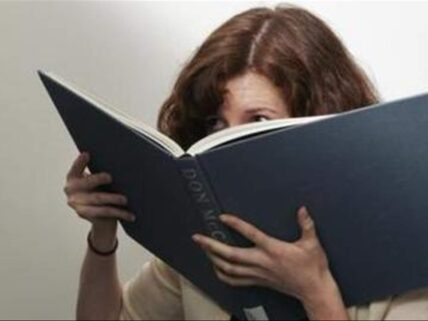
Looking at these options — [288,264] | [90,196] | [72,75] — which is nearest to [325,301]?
[288,264]

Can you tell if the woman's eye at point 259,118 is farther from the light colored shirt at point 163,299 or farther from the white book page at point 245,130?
the light colored shirt at point 163,299

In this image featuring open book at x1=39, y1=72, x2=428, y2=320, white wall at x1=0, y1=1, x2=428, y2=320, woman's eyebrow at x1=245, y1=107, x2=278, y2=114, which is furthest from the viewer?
white wall at x1=0, y1=1, x2=428, y2=320

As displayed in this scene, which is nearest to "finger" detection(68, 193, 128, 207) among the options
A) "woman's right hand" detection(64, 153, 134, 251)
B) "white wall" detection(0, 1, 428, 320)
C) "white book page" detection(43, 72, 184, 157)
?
"woman's right hand" detection(64, 153, 134, 251)

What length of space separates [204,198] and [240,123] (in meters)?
0.15

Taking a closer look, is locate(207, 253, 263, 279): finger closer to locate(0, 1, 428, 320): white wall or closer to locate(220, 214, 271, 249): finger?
locate(220, 214, 271, 249): finger

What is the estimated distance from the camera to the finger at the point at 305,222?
22.7 inches

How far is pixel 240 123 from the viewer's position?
0.70 meters

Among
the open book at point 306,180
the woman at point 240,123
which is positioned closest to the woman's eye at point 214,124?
the woman at point 240,123

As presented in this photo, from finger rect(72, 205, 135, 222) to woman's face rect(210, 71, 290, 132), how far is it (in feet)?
0.51

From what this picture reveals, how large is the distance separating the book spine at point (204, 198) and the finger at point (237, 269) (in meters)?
0.02

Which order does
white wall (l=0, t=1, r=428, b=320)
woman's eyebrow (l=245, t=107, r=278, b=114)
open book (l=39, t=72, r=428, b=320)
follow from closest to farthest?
open book (l=39, t=72, r=428, b=320)
woman's eyebrow (l=245, t=107, r=278, b=114)
white wall (l=0, t=1, r=428, b=320)

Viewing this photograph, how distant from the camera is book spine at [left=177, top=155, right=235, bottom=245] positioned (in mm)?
560

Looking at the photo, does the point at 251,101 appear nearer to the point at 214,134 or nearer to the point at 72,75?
the point at 214,134

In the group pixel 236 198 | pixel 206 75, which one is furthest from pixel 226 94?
pixel 236 198
